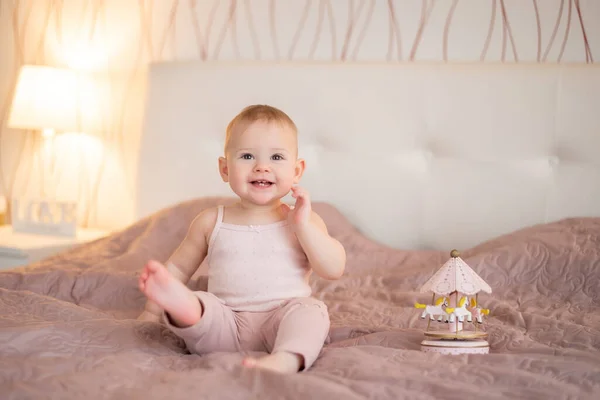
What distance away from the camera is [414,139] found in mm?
2609

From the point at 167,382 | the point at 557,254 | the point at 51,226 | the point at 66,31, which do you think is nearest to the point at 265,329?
the point at 167,382

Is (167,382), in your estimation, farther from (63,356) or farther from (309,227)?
(309,227)

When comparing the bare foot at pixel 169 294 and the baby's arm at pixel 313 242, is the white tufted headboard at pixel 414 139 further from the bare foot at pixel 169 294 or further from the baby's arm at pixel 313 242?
the bare foot at pixel 169 294

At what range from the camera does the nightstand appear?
258cm

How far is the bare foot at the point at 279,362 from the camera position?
1202 mm

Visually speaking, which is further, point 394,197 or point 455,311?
point 394,197

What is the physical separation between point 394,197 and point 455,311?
118cm

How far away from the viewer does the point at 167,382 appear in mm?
1130

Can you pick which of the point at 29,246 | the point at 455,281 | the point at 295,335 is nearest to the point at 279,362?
the point at 295,335

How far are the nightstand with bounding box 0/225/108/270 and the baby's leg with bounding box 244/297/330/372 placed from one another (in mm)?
1409

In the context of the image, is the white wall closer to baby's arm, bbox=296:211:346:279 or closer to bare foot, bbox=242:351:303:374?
baby's arm, bbox=296:211:346:279

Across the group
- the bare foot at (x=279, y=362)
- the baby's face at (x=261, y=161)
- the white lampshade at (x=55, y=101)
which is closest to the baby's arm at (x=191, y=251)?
the baby's face at (x=261, y=161)

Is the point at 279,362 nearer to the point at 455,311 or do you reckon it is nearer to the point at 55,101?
the point at 455,311

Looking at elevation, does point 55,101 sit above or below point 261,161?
above
